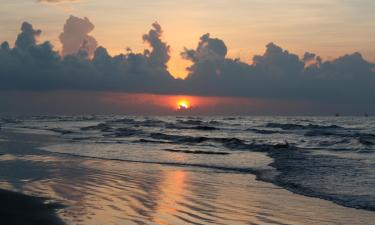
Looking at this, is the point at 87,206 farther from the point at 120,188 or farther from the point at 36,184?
the point at 36,184

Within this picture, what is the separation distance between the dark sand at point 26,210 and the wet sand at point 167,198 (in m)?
0.31

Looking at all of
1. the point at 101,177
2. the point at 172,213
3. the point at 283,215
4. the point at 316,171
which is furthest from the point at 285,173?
the point at 172,213

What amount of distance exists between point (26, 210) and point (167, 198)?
3.61 metres

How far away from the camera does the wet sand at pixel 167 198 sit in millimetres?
10383

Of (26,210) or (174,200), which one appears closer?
(26,210)

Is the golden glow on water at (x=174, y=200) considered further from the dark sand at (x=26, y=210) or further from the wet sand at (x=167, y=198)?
the dark sand at (x=26, y=210)

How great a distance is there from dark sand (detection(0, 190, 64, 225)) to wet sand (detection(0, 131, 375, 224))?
310mm

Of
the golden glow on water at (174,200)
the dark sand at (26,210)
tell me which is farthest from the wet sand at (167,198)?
the dark sand at (26,210)

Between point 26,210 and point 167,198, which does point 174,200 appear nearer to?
point 167,198

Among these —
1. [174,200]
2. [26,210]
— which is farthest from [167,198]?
[26,210]

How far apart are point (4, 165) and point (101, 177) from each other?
554cm

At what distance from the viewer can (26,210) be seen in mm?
10531

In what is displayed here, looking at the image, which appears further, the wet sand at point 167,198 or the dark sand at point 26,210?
the wet sand at point 167,198

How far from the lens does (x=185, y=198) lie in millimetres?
12719
